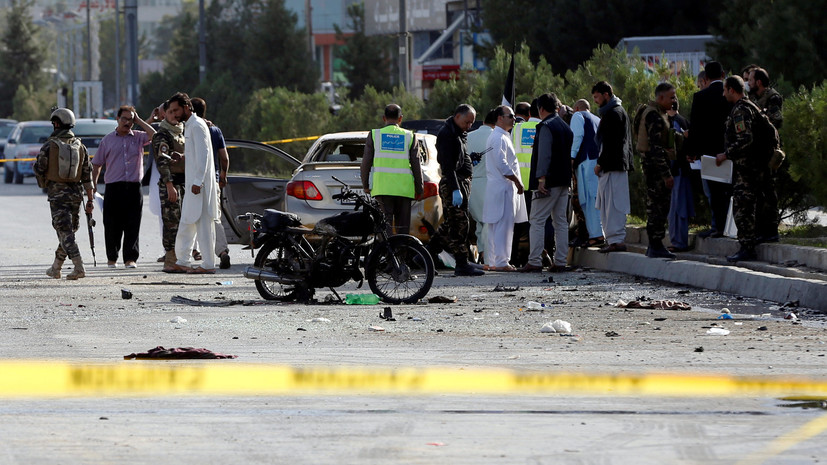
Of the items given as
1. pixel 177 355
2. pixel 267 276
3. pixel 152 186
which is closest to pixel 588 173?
pixel 152 186

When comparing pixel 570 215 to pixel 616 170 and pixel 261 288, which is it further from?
pixel 261 288

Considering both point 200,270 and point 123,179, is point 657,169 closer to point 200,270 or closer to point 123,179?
point 200,270

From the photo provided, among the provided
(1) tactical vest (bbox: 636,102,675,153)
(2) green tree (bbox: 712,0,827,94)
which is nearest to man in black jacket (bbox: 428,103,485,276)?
(1) tactical vest (bbox: 636,102,675,153)

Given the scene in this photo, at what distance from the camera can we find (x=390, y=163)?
50.0ft

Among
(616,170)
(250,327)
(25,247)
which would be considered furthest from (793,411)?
(25,247)

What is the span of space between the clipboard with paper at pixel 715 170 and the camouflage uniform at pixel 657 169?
368 millimetres

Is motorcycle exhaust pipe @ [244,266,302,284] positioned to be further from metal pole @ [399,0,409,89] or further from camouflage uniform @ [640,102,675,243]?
metal pole @ [399,0,409,89]

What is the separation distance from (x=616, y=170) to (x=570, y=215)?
92 centimetres

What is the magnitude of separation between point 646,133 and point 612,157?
62 centimetres

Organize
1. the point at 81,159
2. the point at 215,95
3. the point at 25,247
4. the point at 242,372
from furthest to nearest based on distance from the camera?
the point at 215,95
the point at 25,247
the point at 81,159
the point at 242,372

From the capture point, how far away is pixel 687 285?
47.2 ft

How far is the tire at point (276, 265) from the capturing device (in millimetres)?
13148

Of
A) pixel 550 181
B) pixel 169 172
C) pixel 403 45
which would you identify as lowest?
pixel 550 181

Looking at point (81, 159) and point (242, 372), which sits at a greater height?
point (81, 159)
